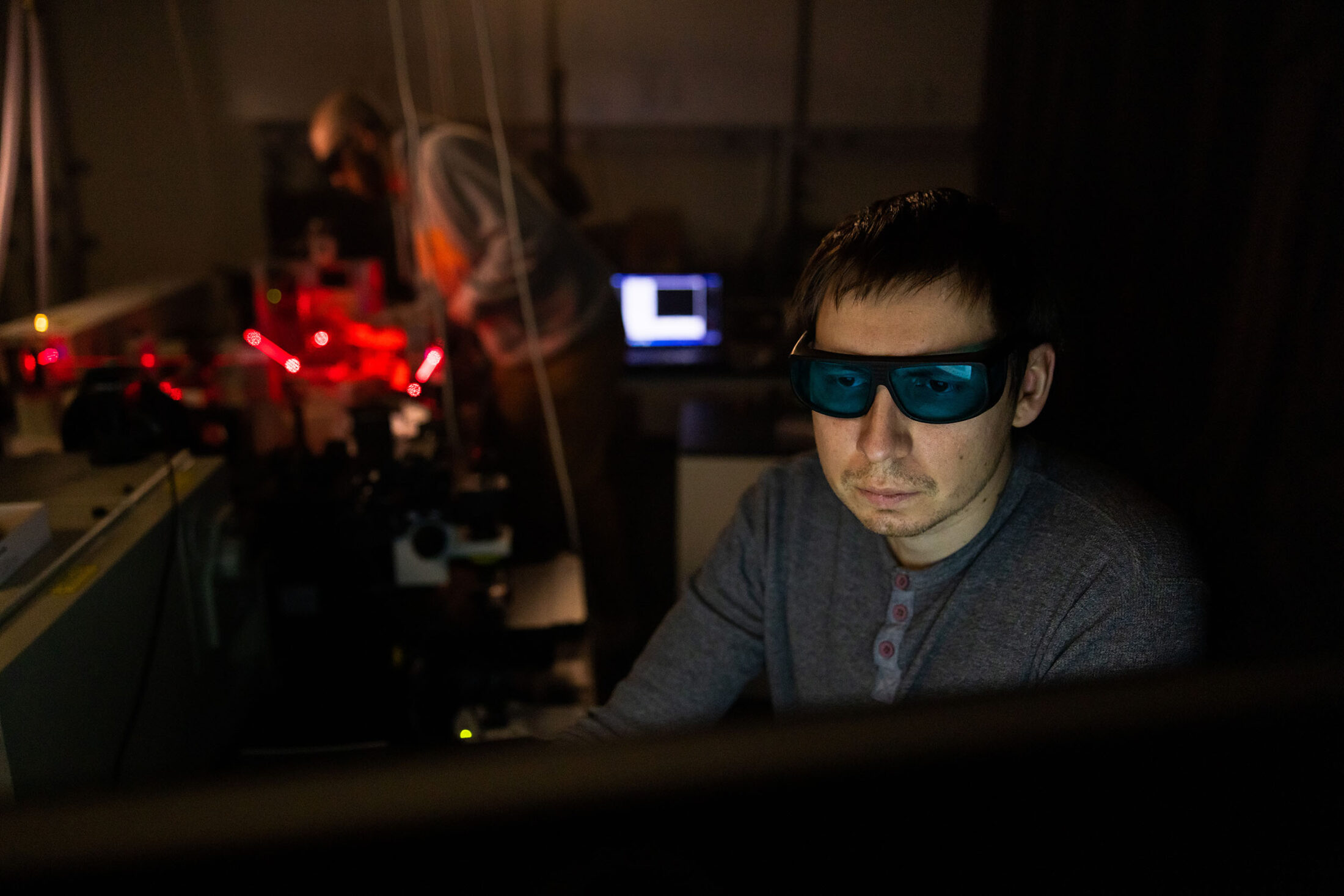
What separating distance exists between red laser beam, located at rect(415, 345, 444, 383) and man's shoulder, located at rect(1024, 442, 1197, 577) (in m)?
1.20

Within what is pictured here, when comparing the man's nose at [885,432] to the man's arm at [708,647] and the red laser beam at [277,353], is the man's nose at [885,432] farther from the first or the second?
the red laser beam at [277,353]

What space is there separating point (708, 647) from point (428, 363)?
3.24 feet

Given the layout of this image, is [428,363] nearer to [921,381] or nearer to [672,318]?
[921,381]

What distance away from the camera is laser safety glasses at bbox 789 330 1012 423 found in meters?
0.97

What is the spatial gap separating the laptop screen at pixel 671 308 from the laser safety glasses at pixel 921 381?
2.90m

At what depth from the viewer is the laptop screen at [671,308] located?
3881 mm

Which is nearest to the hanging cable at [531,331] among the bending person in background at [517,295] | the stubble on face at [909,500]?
the bending person in background at [517,295]

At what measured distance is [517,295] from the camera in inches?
115

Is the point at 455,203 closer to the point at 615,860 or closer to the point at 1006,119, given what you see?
the point at 1006,119

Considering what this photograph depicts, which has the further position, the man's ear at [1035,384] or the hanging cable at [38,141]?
the hanging cable at [38,141]

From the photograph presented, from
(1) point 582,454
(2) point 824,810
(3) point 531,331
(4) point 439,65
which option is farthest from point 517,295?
(2) point 824,810

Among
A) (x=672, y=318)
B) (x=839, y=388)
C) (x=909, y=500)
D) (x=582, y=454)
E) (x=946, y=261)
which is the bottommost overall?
(x=582, y=454)

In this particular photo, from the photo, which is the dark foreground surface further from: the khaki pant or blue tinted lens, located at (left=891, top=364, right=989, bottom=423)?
the khaki pant

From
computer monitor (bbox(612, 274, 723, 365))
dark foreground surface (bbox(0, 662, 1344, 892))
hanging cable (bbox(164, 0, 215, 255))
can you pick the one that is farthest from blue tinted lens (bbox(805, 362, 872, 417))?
hanging cable (bbox(164, 0, 215, 255))
